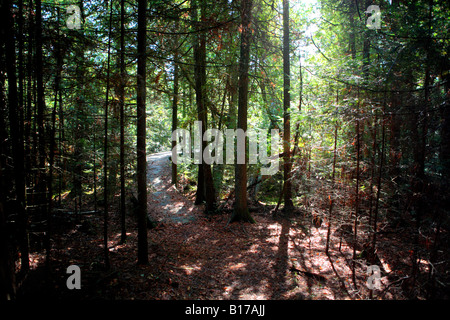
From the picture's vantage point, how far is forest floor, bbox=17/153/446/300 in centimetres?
577

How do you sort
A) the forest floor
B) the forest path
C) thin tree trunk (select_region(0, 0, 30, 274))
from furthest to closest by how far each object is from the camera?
1. the forest path
2. the forest floor
3. thin tree trunk (select_region(0, 0, 30, 274))

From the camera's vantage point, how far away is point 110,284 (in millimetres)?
5668

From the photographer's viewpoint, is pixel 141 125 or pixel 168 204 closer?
pixel 141 125

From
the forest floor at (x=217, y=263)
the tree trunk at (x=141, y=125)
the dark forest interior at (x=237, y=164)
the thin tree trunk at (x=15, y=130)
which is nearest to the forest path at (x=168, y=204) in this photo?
the forest floor at (x=217, y=263)

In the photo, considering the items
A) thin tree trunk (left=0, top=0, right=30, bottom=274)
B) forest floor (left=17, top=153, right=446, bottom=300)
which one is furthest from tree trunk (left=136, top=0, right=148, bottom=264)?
thin tree trunk (left=0, top=0, right=30, bottom=274)

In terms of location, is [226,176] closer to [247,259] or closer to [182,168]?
[182,168]

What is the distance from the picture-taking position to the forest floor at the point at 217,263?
577 cm

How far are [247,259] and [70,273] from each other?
5.12 meters

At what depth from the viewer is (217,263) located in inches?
313

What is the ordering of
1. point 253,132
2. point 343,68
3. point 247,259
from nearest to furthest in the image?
point 343,68, point 247,259, point 253,132

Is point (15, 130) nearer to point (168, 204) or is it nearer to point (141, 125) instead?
point (141, 125)

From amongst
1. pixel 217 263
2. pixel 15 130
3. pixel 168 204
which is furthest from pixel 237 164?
pixel 15 130

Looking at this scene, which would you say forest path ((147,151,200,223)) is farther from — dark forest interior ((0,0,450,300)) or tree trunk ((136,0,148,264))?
tree trunk ((136,0,148,264))

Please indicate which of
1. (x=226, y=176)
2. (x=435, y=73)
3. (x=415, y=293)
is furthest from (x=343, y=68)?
Result: (x=226, y=176)
